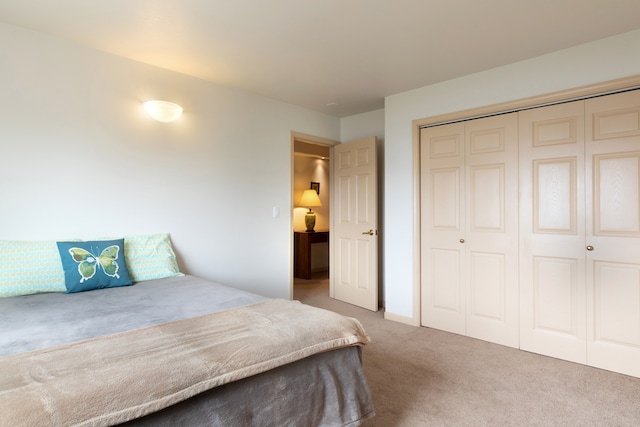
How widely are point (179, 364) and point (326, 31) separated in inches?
83.9

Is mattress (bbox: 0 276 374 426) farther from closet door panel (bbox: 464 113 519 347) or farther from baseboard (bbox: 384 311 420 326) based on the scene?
baseboard (bbox: 384 311 420 326)

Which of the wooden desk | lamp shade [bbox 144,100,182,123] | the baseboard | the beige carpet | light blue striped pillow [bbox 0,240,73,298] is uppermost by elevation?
lamp shade [bbox 144,100,182,123]

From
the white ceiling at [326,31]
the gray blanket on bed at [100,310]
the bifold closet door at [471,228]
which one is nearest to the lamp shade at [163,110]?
the white ceiling at [326,31]

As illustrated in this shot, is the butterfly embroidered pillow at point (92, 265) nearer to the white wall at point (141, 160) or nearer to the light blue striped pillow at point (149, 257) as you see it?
the light blue striped pillow at point (149, 257)

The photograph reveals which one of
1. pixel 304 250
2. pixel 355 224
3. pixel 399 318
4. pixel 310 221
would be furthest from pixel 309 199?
pixel 399 318

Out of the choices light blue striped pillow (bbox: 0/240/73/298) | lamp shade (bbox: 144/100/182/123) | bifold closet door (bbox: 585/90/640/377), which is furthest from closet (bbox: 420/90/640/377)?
light blue striped pillow (bbox: 0/240/73/298)

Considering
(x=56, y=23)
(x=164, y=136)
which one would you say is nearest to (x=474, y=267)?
(x=164, y=136)

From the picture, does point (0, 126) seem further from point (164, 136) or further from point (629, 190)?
point (629, 190)

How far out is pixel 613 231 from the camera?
95.0 inches

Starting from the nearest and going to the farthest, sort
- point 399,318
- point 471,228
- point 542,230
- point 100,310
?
point 100,310 → point 542,230 → point 471,228 → point 399,318

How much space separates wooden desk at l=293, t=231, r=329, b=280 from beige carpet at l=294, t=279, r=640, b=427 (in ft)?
9.20

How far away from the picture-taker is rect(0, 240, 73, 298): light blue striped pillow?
2.03 m

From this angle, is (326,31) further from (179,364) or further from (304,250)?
(304,250)

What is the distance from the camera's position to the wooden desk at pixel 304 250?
18.8 ft
